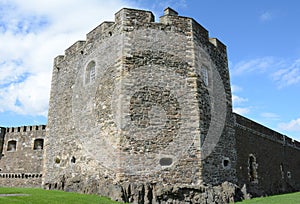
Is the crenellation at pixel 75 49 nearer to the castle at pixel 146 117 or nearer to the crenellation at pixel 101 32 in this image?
the castle at pixel 146 117

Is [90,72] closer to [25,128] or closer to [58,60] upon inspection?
[58,60]

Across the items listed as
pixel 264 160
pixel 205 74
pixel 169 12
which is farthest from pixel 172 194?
pixel 264 160

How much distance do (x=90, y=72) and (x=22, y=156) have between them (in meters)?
12.3

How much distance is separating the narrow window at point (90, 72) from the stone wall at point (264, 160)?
858 centimetres

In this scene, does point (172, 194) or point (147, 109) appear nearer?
point (172, 194)

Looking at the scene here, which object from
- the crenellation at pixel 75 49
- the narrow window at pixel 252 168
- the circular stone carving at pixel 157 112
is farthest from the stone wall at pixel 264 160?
the crenellation at pixel 75 49

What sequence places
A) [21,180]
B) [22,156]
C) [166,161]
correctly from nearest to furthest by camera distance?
1. [166,161]
2. [21,180]
3. [22,156]

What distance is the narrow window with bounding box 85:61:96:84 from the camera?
46.7ft

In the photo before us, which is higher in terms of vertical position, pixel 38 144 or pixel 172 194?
pixel 38 144

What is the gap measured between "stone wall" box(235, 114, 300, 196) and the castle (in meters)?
0.32

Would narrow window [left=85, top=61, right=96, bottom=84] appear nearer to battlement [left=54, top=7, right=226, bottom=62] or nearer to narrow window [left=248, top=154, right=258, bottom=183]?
battlement [left=54, top=7, right=226, bottom=62]

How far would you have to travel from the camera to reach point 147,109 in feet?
38.5

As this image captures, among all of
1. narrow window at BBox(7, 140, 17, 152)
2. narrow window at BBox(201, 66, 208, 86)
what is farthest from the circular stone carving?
narrow window at BBox(7, 140, 17, 152)

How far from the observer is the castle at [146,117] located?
11.1 metres
